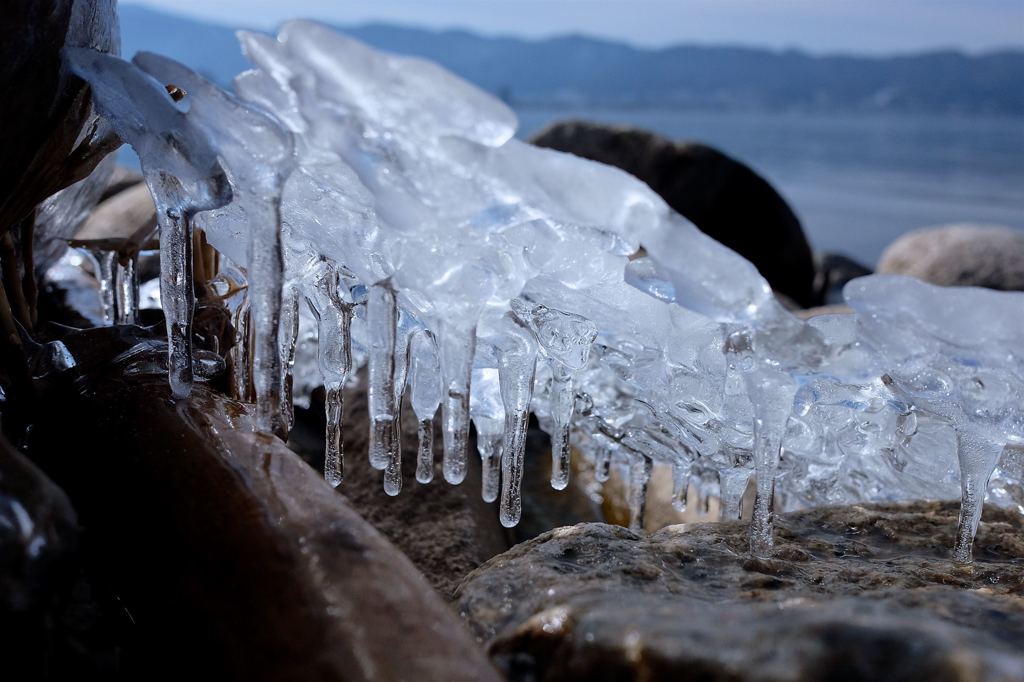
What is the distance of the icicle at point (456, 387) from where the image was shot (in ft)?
6.75

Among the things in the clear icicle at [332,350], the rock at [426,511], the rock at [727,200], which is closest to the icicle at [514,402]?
the clear icicle at [332,350]

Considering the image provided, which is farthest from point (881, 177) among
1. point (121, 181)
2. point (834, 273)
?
point (121, 181)

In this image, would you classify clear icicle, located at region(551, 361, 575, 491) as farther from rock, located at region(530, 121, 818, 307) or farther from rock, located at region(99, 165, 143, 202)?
rock, located at region(530, 121, 818, 307)

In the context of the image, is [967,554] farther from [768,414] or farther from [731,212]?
[731,212]

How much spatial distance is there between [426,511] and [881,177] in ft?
56.4

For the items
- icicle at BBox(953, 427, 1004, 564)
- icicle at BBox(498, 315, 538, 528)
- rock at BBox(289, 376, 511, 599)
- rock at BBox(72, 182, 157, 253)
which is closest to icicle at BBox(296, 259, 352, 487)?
icicle at BBox(498, 315, 538, 528)

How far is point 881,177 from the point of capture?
18.6m

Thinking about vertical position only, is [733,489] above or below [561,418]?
below

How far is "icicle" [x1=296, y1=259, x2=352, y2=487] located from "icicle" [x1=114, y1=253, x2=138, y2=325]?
38.1 inches

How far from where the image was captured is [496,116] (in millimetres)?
1807

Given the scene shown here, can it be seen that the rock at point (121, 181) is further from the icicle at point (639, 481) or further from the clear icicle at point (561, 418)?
the clear icicle at point (561, 418)

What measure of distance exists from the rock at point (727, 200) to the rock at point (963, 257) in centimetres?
79

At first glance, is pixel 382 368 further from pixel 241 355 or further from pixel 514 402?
pixel 241 355

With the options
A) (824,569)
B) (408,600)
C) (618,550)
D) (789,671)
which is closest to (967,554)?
(824,569)
